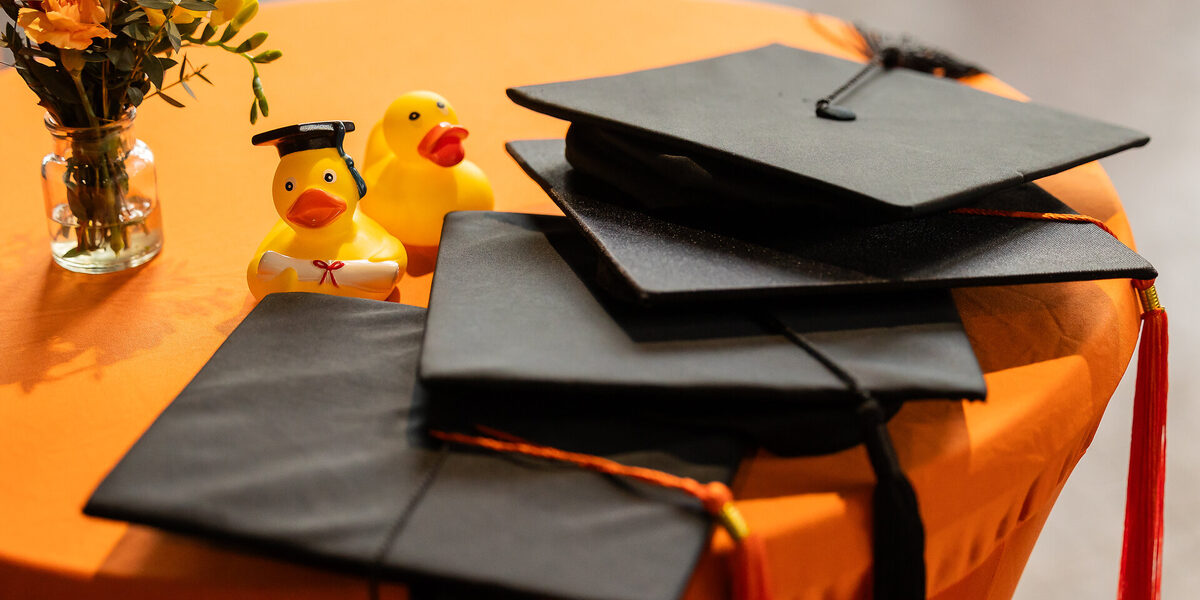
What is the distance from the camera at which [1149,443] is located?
0.86 meters

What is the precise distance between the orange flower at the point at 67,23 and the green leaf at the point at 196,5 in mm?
63

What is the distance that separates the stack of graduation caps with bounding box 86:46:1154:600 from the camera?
55 cm

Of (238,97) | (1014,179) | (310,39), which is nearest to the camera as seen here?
(1014,179)

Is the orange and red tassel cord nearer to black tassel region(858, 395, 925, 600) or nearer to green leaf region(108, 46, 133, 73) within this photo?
black tassel region(858, 395, 925, 600)

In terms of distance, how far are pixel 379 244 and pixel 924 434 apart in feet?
1.60

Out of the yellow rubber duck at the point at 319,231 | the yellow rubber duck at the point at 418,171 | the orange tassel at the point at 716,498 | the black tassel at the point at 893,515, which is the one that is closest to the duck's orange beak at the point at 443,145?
the yellow rubber duck at the point at 418,171

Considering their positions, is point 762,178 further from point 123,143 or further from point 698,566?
point 123,143

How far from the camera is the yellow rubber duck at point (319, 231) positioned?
77 centimetres

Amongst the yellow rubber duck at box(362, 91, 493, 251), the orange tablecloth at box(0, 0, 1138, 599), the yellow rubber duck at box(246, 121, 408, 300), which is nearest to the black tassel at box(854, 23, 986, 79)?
the orange tablecloth at box(0, 0, 1138, 599)

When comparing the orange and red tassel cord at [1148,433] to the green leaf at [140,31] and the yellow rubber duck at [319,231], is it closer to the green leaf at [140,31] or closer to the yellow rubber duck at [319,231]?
the yellow rubber duck at [319,231]

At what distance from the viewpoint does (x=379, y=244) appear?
84 centimetres

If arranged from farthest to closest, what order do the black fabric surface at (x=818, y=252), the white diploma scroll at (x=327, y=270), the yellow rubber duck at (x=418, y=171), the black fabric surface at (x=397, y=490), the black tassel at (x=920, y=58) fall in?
the black tassel at (x=920, y=58), the yellow rubber duck at (x=418, y=171), the white diploma scroll at (x=327, y=270), the black fabric surface at (x=818, y=252), the black fabric surface at (x=397, y=490)

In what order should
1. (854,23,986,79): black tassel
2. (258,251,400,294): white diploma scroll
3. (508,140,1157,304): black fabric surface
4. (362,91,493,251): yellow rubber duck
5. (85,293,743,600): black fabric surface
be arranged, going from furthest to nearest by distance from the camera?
(854,23,986,79): black tassel, (362,91,493,251): yellow rubber duck, (258,251,400,294): white diploma scroll, (508,140,1157,304): black fabric surface, (85,293,743,600): black fabric surface

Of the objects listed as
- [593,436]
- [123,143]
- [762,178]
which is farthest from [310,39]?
[593,436]
